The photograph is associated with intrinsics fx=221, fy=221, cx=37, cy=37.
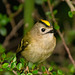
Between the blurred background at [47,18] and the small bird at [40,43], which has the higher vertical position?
the small bird at [40,43]

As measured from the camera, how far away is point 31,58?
2996 millimetres

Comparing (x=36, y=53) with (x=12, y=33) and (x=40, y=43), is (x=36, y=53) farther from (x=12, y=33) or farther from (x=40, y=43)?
(x=12, y=33)

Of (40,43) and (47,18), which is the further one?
(47,18)

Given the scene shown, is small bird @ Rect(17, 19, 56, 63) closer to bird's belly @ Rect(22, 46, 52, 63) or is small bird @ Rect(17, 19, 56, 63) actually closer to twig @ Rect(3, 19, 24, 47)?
bird's belly @ Rect(22, 46, 52, 63)

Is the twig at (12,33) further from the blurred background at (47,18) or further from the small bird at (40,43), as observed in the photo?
the small bird at (40,43)

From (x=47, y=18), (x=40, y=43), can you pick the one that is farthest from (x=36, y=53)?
(x=47, y=18)

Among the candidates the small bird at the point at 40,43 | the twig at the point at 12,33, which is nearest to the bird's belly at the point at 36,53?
the small bird at the point at 40,43

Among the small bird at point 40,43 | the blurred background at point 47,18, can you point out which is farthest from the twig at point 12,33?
the small bird at point 40,43

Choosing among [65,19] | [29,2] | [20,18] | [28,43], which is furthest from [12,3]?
[28,43]

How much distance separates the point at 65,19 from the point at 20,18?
0.94 metres

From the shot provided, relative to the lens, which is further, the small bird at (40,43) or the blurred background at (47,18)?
the blurred background at (47,18)

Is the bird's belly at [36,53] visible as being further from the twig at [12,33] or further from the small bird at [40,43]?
the twig at [12,33]

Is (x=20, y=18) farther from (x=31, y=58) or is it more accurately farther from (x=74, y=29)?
(x=31, y=58)

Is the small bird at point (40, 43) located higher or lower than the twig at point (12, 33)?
higher
